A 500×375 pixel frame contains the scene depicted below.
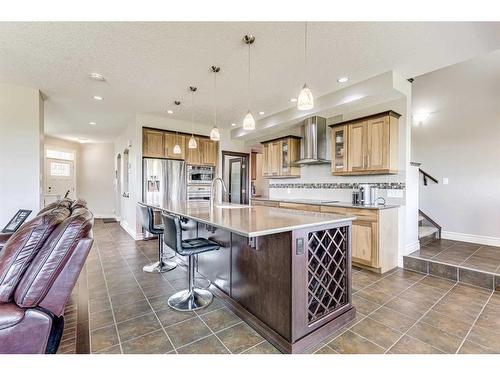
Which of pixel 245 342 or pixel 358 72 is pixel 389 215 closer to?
pixel 358 72

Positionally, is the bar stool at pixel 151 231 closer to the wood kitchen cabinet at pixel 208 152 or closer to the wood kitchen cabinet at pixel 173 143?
the wood kitchen cabinet at pixel 173 143

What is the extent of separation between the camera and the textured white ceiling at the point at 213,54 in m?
2.33

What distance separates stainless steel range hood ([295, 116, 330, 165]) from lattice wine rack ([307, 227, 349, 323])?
2554 millimetres

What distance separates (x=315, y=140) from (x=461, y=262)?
2.72m

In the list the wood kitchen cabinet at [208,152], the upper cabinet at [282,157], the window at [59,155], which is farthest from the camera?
the window at [59,155]

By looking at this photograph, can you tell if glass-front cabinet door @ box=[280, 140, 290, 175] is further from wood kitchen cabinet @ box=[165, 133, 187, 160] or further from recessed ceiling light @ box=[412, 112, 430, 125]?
recessed ceiling light @ box=[412, 112, 430, 125]

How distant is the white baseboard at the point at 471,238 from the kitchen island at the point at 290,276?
3.39 meters

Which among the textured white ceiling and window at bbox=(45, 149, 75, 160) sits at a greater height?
the textured white ceiling

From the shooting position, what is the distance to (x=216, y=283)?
2.60 meters

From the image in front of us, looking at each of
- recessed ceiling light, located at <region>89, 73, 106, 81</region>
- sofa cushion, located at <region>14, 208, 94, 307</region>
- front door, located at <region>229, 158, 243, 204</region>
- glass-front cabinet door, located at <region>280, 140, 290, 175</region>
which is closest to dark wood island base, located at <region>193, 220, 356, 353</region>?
sofa cushion, located at <region>14, 208, 94, 307</region>

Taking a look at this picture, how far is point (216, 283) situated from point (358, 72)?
10.6ft

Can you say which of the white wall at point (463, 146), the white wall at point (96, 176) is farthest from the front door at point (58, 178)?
the white wall at point (463, 146)

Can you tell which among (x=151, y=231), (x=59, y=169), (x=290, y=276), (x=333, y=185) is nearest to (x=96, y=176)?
(x=59, y=169)

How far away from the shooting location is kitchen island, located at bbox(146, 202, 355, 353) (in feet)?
5.54
